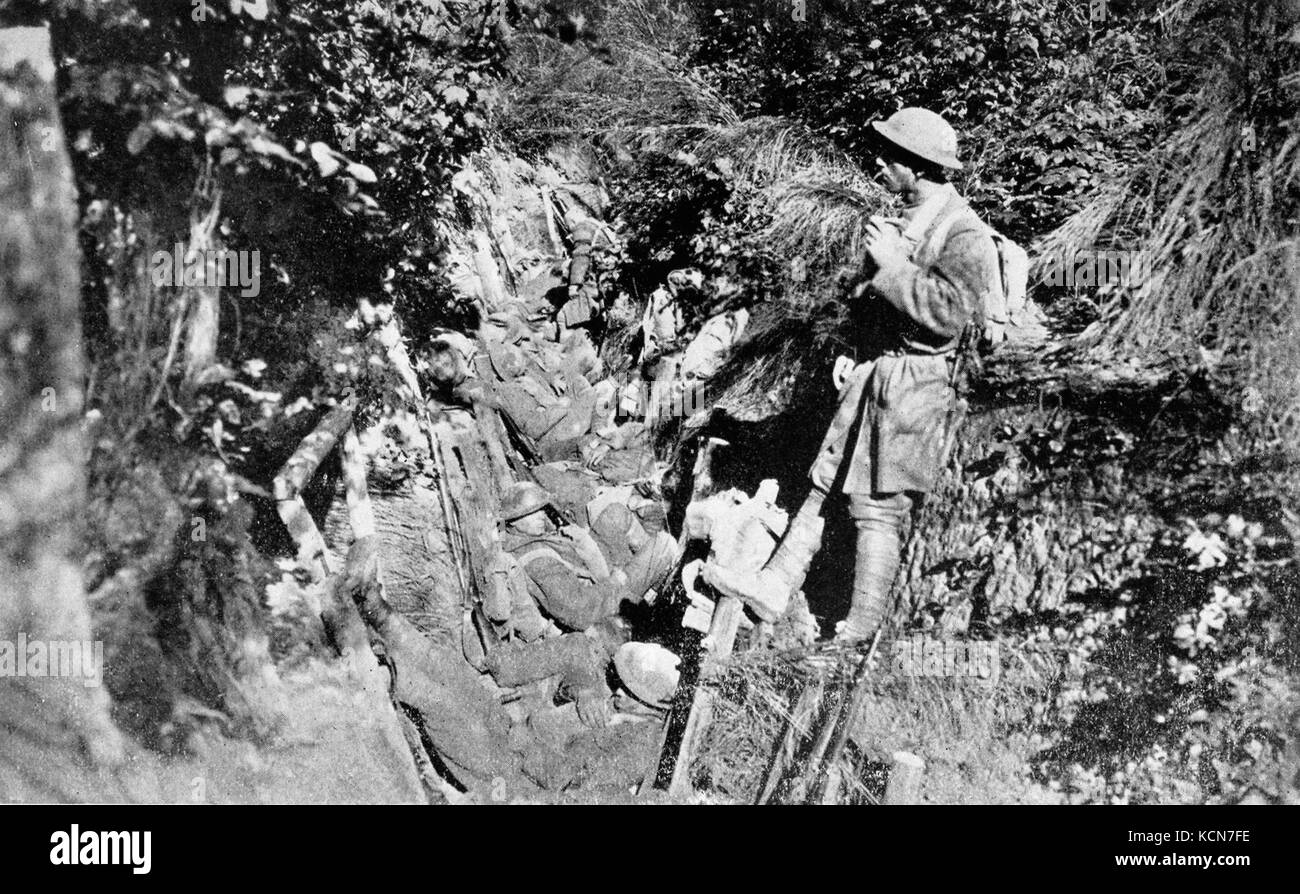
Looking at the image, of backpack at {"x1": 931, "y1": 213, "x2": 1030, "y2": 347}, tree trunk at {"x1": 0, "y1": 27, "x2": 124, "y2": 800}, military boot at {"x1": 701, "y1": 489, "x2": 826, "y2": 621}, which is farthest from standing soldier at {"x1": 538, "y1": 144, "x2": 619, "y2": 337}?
tree trunk at {"x1": 0, "y1": 27, "x2": 124, "y2": 800}

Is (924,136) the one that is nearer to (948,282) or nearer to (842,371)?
(948,282)

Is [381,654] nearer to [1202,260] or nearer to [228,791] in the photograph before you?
[228,791]

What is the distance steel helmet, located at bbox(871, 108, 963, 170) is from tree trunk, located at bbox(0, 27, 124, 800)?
2740 mm

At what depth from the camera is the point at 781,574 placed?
3711 mm

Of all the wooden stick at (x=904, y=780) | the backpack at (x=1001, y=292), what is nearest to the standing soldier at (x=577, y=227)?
the backpack at (x=1001, y=292)

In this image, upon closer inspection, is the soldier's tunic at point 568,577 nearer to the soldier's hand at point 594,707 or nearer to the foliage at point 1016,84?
the soldier's hand at point 594,707

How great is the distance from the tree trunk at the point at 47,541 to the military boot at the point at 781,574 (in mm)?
2162

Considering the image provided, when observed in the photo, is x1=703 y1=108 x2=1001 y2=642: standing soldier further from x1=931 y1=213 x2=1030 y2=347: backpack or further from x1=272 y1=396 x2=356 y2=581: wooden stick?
x1=272 y1=396 x2=356 y2=581: wooden stick

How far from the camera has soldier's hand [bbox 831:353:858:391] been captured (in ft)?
12.2

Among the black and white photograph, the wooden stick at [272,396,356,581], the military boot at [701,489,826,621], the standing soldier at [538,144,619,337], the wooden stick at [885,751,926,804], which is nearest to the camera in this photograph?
the wooden stick at [885,751,926,804]

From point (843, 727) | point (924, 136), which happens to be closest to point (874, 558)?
point (843, 727)

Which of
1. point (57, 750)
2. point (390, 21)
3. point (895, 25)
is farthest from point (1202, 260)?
point (57, 750)

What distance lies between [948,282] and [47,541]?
314 centimetres

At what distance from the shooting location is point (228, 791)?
12.5 feet
